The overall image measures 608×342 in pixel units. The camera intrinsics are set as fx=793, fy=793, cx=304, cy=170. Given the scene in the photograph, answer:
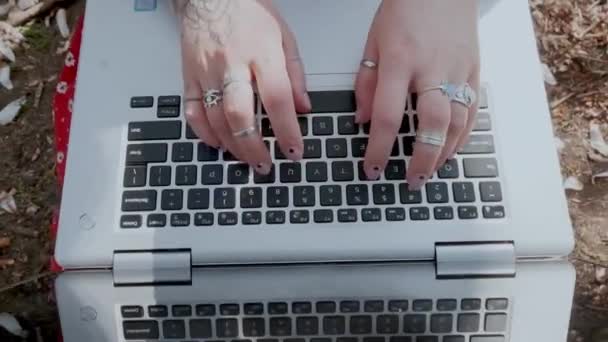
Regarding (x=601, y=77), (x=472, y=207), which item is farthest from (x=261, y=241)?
(x=601, y=77)

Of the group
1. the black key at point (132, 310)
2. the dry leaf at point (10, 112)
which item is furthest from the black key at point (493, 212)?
the dry leaf at point (10, 112)

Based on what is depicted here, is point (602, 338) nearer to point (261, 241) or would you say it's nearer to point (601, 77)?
point (601, 77)

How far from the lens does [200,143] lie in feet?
2.32

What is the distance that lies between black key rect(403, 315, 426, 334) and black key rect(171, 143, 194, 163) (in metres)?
0.24

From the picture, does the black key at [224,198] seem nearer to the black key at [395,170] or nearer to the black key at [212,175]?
the black key at [212,175]

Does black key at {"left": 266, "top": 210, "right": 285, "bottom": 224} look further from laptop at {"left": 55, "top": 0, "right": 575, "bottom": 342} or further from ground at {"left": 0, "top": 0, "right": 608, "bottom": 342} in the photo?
ground at {"left": 0, "top": 0, "right": 608, "bottom": 342}

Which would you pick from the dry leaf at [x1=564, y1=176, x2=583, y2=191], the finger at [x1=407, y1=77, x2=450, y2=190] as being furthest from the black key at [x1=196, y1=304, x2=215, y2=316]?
the dry leaf at [x1=564, y1=176, x2=583, y2=191]

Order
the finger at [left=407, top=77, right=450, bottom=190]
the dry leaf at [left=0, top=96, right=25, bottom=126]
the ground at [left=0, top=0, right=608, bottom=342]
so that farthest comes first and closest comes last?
the dry leaf at [left=0, top=96, right=25, bottom=126] → the ground at [left=0, top=0, right=608, bottom=342] → the finger at [left=407, top=77, right=450, bottom=190]

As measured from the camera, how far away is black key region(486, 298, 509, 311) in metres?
0.68

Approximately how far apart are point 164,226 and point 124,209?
4cm

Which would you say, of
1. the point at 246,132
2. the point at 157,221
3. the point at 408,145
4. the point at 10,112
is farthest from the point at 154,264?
the point at 10,112

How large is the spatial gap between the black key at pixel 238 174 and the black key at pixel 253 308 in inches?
4.2

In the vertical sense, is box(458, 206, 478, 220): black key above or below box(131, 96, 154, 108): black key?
below

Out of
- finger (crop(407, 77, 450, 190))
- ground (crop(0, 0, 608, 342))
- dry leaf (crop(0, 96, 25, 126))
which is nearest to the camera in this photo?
finger (crop(407, 77, 450, 190))
